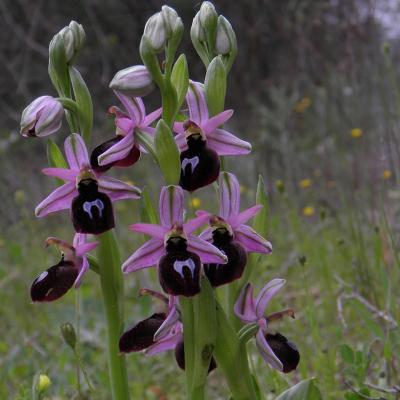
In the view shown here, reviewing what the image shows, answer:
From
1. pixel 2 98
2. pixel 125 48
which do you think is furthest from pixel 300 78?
pixel 2 98

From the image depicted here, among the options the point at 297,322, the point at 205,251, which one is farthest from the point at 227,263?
the point at 297,322

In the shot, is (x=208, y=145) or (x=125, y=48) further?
(x=125, y=48)

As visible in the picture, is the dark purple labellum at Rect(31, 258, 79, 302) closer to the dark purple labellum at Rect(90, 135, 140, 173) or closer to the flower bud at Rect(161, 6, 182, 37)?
the dark purple labellum at Rect(90, 135, 140, 173)

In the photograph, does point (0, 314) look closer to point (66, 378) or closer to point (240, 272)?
point (66, 378)

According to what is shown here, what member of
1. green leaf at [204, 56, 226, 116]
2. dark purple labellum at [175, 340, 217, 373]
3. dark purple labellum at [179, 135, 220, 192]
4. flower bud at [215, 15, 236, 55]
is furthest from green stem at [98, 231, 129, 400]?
A: flower bud at [215, 15, 236, 55]

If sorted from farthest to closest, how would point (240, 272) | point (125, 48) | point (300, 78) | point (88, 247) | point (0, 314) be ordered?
point (125, 48)
point (300, 78)
point (0, 314)
point (88, 247)
point (240, 272)

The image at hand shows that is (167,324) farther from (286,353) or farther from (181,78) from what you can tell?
(181,78)
